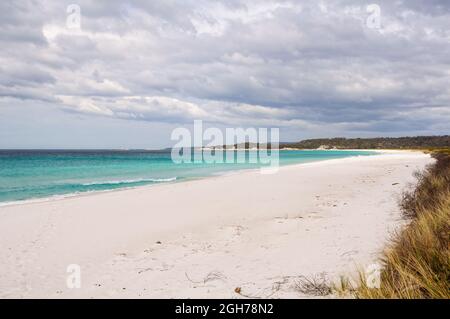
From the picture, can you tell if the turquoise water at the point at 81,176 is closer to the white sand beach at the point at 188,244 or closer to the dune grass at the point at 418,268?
the white sand beach at the point at 188,244

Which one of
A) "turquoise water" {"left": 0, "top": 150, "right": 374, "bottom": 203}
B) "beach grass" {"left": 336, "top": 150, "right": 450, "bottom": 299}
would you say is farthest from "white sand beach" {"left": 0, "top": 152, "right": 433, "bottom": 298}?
"turquoise water" {"left": 0, "top": 150, "right": 374, "bottom": 203}

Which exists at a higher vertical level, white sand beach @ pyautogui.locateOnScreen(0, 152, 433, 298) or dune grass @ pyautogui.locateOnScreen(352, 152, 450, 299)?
dune grass @ pyautogui.locateOnScreen(352, 152, 450, 299)

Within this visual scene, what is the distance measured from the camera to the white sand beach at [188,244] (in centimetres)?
545

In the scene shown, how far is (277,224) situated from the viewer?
9719 millimetres

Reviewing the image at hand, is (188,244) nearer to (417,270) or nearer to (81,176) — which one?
(417,270)

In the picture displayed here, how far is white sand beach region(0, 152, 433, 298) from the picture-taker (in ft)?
17.9

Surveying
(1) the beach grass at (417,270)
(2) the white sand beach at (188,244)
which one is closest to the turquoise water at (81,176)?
(2) the white sand beach at (188,244)

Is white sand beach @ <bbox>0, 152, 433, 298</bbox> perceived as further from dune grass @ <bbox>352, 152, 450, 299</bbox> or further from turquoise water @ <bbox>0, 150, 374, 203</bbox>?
turquoise water @ <bbox>0, 150, 374, 203</bbox>

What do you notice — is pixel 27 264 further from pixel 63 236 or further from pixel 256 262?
pixel 256 262

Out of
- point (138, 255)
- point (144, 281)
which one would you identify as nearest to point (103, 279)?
point (144, 281)

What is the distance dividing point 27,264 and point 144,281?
2.91m

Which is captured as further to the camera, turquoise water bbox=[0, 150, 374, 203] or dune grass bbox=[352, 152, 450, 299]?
turquoise water bbox=[0, 150, 374, 203]
